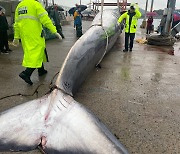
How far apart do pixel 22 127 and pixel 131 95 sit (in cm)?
255

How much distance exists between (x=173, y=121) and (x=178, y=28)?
11153 mm

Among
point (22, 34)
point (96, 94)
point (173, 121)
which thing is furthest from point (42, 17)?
point (173, 121)

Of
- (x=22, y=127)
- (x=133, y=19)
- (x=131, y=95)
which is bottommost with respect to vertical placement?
(x=131, y=95)

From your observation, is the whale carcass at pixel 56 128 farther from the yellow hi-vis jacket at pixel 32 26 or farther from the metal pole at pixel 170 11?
the metal pole at pixel 170 11

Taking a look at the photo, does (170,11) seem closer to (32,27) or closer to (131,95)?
(131,95)

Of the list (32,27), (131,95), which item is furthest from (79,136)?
(32,27)

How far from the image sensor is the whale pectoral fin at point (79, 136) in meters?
2.37

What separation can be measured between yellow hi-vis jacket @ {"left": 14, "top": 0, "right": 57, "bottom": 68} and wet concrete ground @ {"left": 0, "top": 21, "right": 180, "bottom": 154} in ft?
2.26

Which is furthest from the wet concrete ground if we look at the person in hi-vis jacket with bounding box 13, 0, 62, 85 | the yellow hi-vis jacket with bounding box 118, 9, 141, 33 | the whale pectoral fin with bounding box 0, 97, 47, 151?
the yellow hi-vis jacket with bounding box 118, 9, 141, 33

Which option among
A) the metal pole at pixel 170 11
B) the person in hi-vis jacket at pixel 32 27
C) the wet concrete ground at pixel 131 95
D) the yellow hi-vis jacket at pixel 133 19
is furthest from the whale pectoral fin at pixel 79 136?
the metal pole at pixel 170 11

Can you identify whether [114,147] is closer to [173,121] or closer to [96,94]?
[173,121]

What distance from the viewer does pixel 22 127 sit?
2.73m

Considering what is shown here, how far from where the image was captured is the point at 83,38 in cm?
473

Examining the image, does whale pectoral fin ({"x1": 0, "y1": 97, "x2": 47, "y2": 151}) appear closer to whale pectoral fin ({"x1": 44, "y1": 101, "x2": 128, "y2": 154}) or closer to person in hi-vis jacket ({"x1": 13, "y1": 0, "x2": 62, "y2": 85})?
whale pectoral fin ({"x1": 44, "y1": 101, "x2": 128, "y2": 154})
